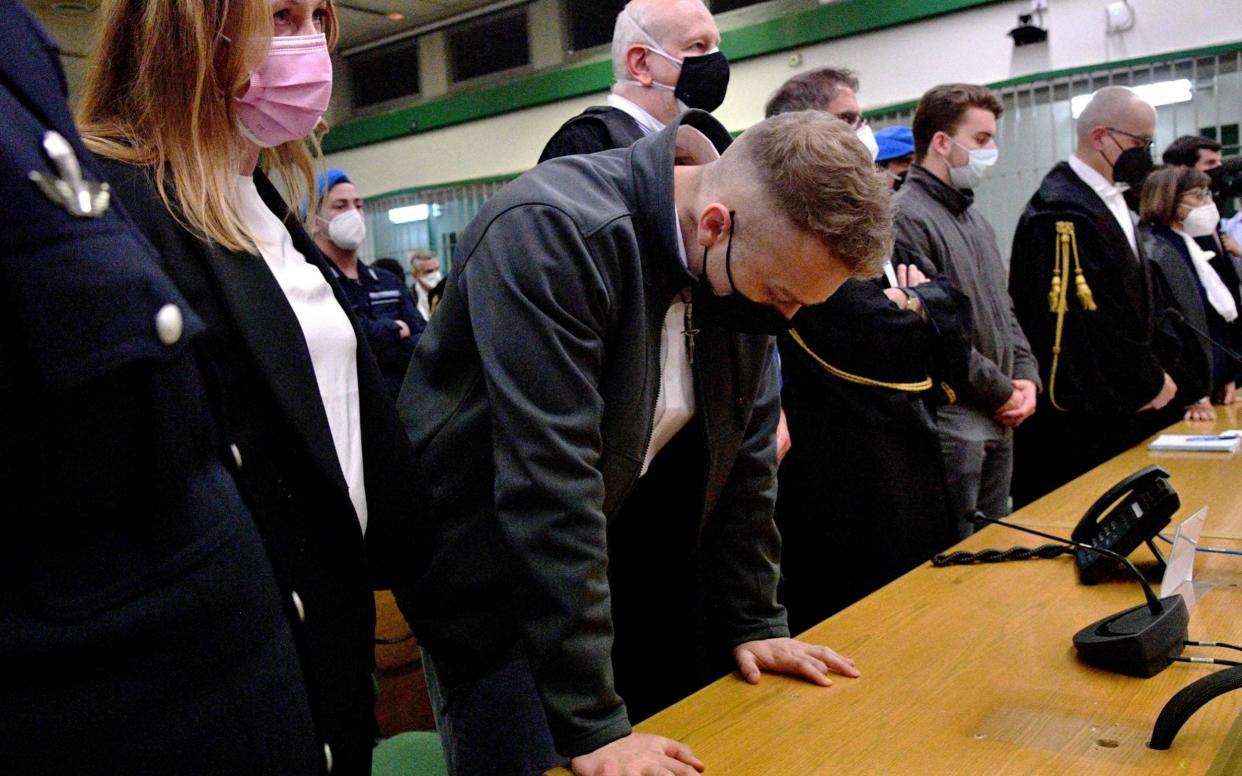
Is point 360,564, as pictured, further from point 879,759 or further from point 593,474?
point 879,759

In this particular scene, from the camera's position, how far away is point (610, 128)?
2271 millimetres

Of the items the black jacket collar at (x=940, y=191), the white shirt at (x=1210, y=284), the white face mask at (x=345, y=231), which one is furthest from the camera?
the white shirt at (x=1210, y=284)

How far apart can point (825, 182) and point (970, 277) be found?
178 cm

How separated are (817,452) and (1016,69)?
194 inches

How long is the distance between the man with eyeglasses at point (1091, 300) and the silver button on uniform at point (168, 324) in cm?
321

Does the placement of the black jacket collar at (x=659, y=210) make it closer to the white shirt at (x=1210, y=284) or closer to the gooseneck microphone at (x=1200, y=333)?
the gooseneck microphone at (x=1200, y=333)

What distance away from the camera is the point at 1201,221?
169 inches

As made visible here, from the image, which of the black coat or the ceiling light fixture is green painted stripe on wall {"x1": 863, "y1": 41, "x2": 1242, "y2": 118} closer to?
the ceiling light fixture

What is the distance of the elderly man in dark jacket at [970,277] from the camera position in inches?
106

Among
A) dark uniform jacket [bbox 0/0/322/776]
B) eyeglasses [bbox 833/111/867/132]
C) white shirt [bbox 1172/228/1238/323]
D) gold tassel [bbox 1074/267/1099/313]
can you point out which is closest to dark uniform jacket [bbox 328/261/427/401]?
eyeglasses [bbox 833/111/867/132]

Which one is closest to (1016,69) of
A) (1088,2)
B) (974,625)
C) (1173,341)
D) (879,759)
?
(1088,2)

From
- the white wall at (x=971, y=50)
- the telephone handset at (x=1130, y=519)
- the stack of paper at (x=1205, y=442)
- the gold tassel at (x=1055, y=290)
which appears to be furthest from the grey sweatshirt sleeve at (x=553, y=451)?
the white wall at (x=971, y=50)

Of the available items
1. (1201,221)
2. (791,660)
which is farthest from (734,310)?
(1201,221)

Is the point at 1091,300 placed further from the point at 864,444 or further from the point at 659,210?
the point at 659,210
